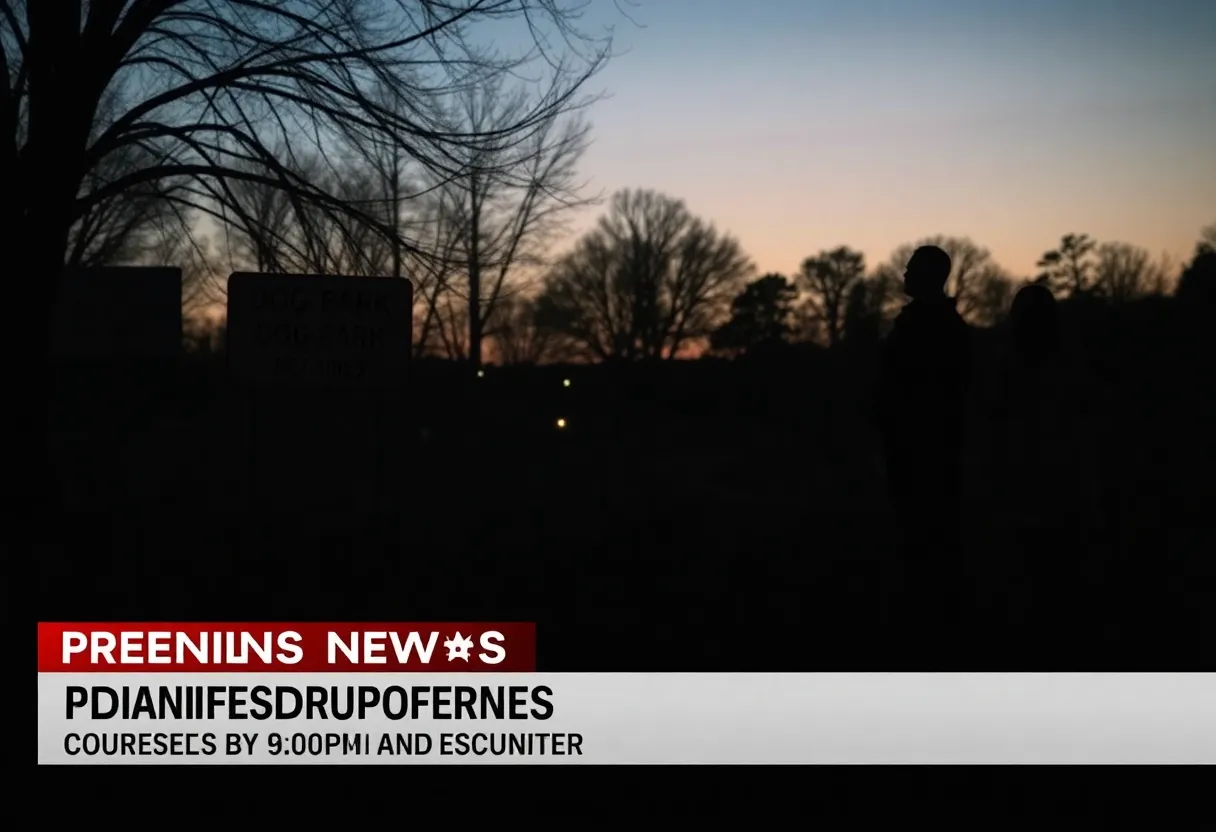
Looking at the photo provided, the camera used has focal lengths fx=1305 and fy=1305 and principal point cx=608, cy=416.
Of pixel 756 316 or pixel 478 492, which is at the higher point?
pixel 756 316

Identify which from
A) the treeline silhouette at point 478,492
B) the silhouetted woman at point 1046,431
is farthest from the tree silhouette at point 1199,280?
the silhouetted woman at point 1046,431

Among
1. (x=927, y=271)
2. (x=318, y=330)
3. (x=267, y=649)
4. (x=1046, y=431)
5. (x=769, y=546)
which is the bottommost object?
(x=267, y=649)

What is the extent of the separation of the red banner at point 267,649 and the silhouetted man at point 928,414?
1.91 meters

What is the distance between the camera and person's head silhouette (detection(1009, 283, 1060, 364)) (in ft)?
21.0

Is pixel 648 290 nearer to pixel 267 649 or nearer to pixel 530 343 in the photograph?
pixel 530 343

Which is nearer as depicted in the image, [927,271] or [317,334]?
[927,271]

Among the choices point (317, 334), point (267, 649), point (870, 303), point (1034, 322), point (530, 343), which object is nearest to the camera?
point (267, 649)

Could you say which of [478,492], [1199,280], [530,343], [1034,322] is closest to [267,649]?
[1034,322]

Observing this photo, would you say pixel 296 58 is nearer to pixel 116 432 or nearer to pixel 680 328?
pixel 116 432

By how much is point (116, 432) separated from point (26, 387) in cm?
2337

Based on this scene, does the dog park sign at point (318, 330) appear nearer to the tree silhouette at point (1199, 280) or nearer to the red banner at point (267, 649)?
the red banner at point (267, 649)

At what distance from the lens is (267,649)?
5637mm

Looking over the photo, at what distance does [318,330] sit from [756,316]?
34982mm

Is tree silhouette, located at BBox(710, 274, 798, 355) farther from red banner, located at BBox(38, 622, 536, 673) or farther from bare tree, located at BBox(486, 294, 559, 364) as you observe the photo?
red banner, located at BBox(38, 622, 536, 673)
